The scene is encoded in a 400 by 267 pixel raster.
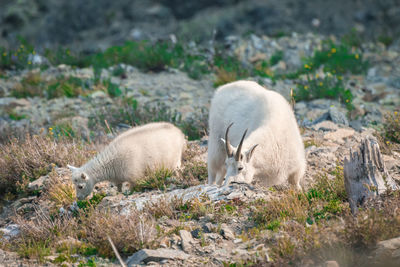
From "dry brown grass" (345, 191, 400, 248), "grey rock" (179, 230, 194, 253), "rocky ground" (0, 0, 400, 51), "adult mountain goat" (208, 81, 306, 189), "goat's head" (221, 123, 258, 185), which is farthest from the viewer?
"rocky ground" (0, 0, 400, 51)

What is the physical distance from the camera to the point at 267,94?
7355 mm

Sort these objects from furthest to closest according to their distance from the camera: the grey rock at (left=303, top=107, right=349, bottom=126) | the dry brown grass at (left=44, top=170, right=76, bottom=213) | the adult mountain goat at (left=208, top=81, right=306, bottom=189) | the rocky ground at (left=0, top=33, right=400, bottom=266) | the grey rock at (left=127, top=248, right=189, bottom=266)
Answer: the grey rock at (left=303, top=107, right=349, bottom=126), the dry brown grass at (left=44, top=170, right=76, bottom=213), the adult mountain goat at (left=208, top=81, right=306, bottom=189), the rocky ground at (left=0, top=33, right=400, bottom=266), the grey rock at (left=127, top=248, right=189, bottom=266)

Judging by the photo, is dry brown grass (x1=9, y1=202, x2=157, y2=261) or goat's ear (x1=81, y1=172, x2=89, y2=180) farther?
goat's ear (x1=81, y1=172, x2=89, y2=180)

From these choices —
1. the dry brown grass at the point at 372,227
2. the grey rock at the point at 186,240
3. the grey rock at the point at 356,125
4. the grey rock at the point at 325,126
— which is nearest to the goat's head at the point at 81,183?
the grey rock at the point at 186,240

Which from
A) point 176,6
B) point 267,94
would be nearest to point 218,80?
point 267,94

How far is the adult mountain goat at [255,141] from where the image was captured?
6105mm

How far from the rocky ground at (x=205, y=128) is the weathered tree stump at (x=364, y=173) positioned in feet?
2.88

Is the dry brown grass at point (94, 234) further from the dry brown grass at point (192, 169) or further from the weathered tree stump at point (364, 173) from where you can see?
the weathered tree stump at point (364, 173)

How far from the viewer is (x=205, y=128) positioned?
10281 millimetres

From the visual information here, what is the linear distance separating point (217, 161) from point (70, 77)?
7313 mm

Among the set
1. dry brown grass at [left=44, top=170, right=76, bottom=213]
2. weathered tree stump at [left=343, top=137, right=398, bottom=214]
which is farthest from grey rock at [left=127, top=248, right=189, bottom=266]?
dry brown grass at [left=44, top=170, right=76, bottom=213]

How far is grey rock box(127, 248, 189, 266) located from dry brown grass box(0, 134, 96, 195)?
11.2 feet

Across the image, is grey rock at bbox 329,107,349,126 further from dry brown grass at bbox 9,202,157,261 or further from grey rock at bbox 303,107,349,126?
dry brown grass at bbox 9,202,157,261

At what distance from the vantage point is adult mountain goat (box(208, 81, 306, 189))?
240 inches
